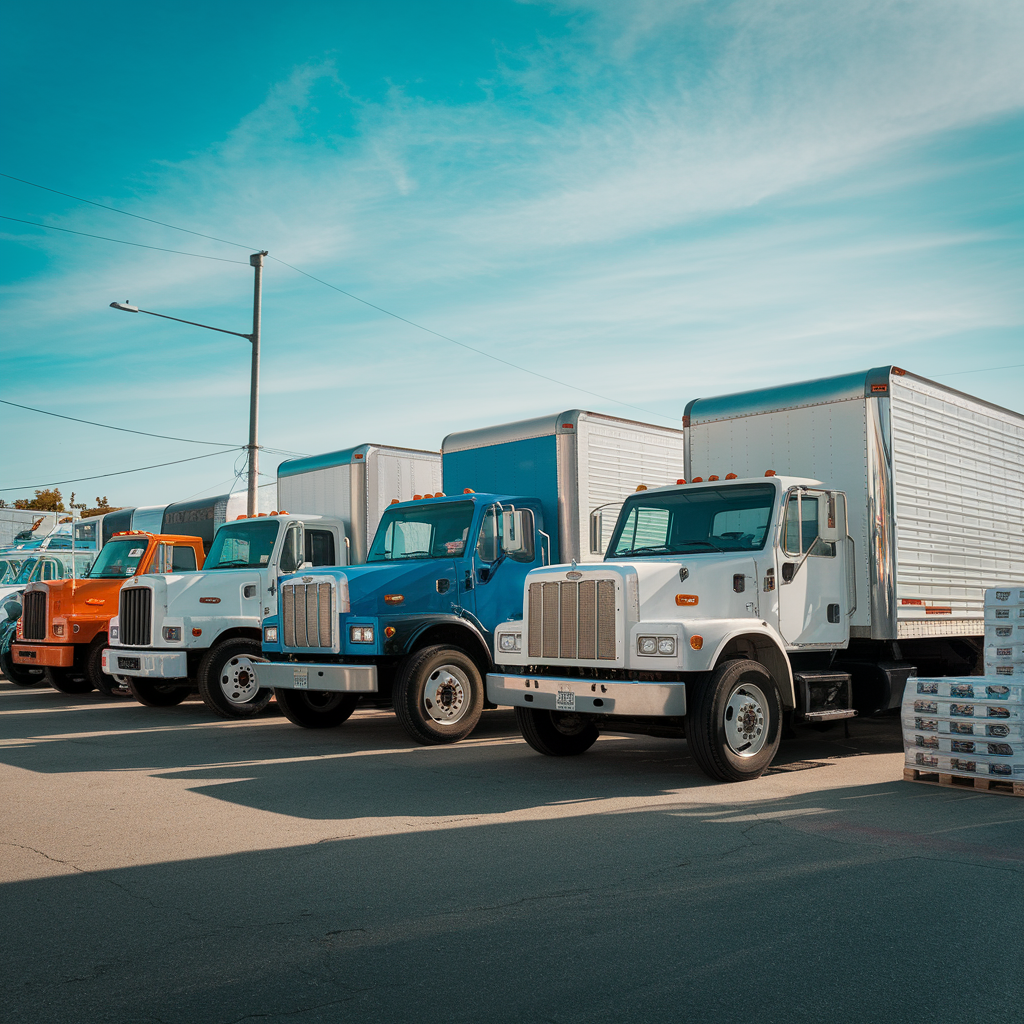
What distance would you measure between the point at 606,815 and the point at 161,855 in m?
2.93

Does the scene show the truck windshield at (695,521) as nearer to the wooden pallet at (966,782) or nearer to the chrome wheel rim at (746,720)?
the chrome wheel rim at (746,720)

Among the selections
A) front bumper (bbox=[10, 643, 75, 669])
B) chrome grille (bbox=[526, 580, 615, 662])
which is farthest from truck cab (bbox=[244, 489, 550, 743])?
front bumper (bbox=[10, 643, 75, 669])

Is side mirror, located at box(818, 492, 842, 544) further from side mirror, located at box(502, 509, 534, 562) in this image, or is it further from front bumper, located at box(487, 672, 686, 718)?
side mirror, located at box(502, 509, 534, 562)

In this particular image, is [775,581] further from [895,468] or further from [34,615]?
[34,615]

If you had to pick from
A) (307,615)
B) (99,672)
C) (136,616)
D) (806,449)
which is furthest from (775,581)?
(99,672)

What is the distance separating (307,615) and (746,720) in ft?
16.7

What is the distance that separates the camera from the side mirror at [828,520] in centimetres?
929

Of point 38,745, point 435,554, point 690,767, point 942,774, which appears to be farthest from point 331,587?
point 942,774

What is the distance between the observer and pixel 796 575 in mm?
9281

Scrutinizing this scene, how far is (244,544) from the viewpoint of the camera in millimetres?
14281

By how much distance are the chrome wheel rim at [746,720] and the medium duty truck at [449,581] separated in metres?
2.81

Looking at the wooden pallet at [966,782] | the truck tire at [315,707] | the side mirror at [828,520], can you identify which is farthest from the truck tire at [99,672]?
the wooden pallet at [966,782]

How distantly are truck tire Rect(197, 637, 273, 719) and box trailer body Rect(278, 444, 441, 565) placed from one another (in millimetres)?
1919

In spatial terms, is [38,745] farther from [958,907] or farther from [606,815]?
[958,907]
